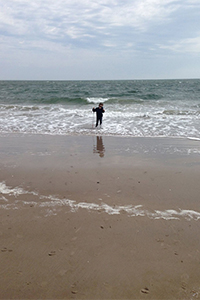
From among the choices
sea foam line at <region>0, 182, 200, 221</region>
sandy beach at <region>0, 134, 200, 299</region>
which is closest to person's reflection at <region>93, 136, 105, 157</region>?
sandy beach at <region>0, 134, 200, 299</region>

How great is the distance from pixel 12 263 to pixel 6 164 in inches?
153

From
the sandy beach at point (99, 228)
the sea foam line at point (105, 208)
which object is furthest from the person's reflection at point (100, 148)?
the sea foam line at point (105, 208)

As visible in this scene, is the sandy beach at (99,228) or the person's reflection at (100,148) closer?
the sandy beach at (99,228)

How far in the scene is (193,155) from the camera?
23.3ft

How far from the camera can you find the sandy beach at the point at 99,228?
260 cm

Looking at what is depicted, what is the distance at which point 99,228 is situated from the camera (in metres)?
3.55

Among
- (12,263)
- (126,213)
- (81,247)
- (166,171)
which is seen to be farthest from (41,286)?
(166,171)

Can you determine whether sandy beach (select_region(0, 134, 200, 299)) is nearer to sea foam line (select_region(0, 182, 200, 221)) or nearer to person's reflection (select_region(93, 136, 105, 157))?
sea foam line (select_region(0, 182, 200, 221))

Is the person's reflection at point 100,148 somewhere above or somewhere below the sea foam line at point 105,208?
above

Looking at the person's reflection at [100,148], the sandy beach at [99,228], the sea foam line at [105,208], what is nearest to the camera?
the sandy beach at [99,228]

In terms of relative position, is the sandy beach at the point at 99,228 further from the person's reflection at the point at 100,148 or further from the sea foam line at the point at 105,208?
the person's reflection at the point at 100,148

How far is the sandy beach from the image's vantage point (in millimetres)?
2598

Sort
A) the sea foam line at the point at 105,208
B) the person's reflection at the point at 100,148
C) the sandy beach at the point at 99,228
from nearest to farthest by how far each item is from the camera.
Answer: the sandy beach at the point at 99,228 → the sea foam line at the point at 105,208 → the person's reflection at the point at 100,148

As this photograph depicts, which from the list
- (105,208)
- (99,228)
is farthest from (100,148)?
(99,228)
